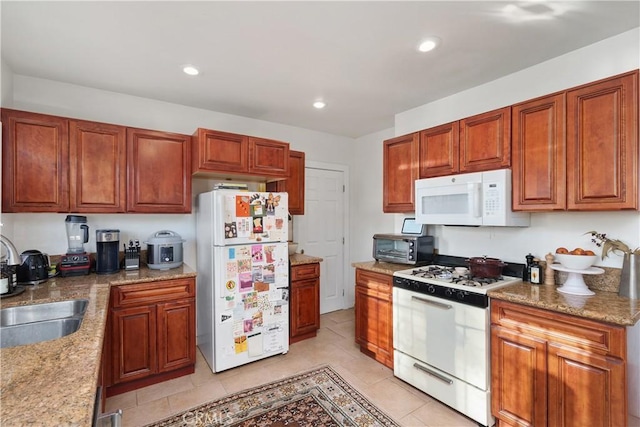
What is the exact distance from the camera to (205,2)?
1679 millimetres

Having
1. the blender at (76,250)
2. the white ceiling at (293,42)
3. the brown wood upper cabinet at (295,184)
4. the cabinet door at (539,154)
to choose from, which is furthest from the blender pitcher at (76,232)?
the cabinet door at (539,154)

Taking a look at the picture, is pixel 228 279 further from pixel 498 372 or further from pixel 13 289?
pixel 498 372

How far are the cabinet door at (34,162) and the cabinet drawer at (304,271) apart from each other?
2.10m

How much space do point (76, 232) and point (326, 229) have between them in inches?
112

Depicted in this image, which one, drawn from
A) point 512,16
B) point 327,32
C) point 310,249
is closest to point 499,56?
point 512,16

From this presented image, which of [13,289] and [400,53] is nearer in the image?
[13,289]

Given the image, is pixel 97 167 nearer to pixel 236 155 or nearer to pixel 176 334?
pixel 236 155

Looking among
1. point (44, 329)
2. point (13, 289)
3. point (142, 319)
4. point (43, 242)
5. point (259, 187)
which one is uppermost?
point (259, 187)

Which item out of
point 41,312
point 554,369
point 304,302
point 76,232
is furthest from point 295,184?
point 554,369

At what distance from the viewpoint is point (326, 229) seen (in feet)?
14.4

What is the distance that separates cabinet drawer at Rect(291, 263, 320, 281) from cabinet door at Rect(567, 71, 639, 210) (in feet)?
7.70

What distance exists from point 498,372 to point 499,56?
7.38ft

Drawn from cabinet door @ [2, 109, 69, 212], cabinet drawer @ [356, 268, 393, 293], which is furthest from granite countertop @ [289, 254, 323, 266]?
cabinet door @ [2, 109, 69, 212]

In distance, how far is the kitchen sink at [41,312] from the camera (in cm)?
171
